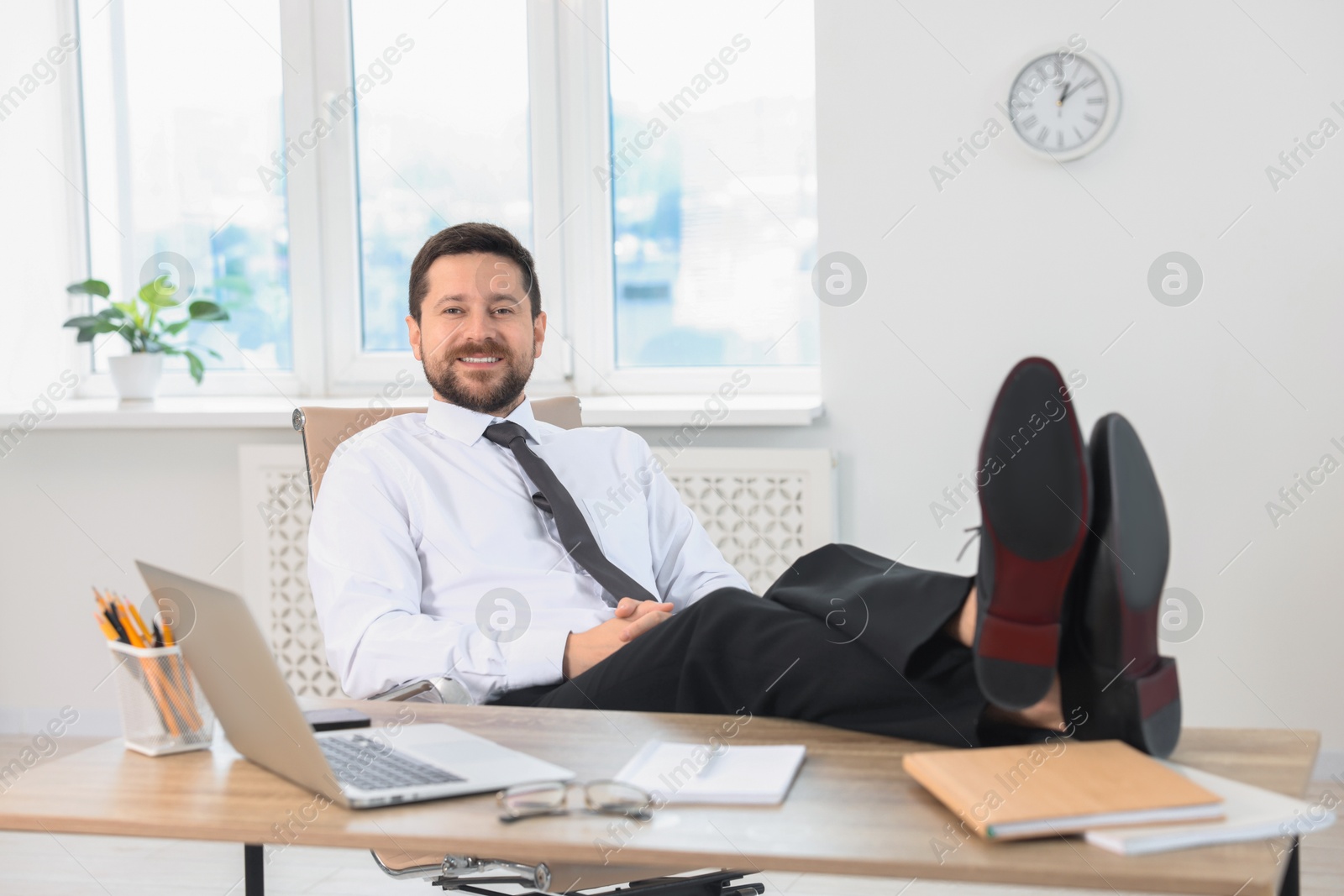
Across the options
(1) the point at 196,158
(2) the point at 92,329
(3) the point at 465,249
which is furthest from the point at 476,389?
(1) the point at 196,158

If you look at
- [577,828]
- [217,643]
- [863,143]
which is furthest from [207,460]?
[577,828]

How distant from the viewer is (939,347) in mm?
2713

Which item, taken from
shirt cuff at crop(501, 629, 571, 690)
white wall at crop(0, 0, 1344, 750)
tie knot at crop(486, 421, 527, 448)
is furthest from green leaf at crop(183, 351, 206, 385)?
shirt cuff at crop(501, 629, 571, 690)

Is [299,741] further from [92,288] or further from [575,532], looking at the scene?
[92,288]

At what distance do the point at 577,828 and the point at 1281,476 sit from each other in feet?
7.33

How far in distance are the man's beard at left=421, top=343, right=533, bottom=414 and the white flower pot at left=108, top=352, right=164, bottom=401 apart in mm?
1563

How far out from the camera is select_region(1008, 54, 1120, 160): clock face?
2.58 metres

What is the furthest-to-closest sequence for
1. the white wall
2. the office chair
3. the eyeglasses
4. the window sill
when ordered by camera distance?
1. the window sill
2. the white wall
3. the office chair
4. the eyeglasses

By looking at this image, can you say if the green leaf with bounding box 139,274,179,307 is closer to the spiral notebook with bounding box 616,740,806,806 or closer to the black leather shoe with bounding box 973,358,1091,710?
the spiral notebook with bounding box 616,740,806,806

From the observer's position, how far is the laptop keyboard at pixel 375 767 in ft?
3.02

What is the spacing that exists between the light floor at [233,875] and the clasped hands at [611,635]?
29.6 inches

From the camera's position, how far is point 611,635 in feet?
5.06

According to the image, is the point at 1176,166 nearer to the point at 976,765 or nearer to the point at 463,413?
the point at 463,413

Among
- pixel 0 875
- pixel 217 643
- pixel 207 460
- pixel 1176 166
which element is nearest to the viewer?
pixel 217 643
